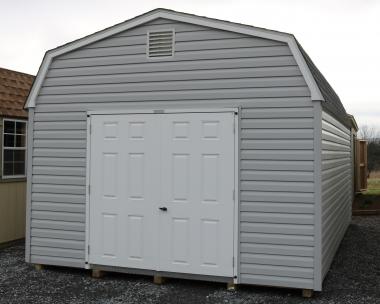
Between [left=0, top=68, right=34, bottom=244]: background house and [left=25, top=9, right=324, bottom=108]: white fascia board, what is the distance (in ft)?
6.97

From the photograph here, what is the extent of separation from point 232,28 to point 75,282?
12.7ft

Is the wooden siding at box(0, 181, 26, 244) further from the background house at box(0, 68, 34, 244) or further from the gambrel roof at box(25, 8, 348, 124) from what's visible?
the gambrel roof at box(25, 8, 348, 124)

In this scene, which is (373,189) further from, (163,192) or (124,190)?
(124,190)

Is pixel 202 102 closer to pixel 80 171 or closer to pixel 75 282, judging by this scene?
pixel 80 171

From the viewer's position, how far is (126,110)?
20.6 feet

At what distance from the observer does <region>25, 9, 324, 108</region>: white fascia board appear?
18.2 ft

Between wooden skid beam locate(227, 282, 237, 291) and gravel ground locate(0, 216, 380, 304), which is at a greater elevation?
wooden skid beam locate(227, 282, 237, 291)

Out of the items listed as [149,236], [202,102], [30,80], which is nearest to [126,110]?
[202,102]

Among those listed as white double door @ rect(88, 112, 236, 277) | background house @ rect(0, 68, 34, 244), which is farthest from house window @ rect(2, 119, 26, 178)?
white double door @ rect(88, 112, 236, 277)

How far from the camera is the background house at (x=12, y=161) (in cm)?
851

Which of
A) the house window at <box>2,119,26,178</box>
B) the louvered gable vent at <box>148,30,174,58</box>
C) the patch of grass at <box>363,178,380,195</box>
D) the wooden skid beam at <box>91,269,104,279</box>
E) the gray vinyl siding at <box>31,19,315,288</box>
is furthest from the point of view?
the patch of grass at <box>363,178,380,195</box>

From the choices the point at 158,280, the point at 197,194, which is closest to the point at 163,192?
the point at 197,194

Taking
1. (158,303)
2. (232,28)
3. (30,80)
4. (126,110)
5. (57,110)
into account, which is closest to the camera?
(158,303)

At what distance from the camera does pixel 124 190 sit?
629 cm
